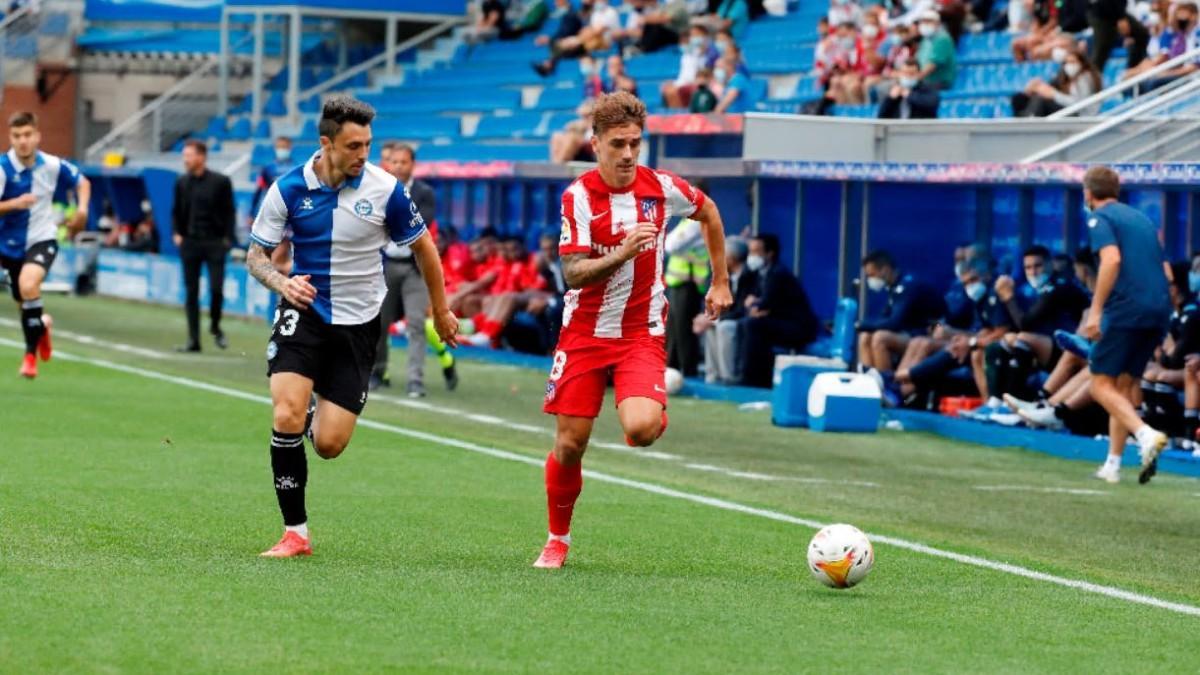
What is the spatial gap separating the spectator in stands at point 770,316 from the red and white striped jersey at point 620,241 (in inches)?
408

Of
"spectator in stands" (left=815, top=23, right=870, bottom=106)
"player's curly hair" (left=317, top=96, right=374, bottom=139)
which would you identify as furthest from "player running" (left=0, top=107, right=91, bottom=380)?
"spectator in stands" (left=815, top=23, right=870, bottom=106)

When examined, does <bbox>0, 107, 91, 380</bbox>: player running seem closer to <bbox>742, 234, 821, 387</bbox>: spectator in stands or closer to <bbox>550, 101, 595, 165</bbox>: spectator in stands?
<bbox>742, 234, 821, 387</bbox>: spectator in stands

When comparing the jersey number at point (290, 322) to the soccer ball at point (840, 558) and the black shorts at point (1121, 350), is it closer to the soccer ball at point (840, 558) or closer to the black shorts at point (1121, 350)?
the soccer ball at point (840, 558)

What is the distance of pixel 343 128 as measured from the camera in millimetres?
9094

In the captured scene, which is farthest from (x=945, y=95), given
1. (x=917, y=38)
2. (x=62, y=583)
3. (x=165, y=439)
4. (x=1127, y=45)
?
(x=62, y=583)

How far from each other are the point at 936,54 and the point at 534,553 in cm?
1496

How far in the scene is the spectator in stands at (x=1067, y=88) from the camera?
21.0 meters

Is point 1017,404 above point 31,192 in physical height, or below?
below

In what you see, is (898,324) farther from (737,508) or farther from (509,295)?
(737,508)

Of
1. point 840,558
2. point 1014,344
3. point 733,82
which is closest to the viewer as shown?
point 840,558

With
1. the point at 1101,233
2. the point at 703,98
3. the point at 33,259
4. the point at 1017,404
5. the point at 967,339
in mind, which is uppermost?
the point at 703,98

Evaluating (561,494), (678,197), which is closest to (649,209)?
(678,197)

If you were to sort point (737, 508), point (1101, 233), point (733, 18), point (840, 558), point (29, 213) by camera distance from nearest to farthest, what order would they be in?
point (840, 558) → point (737, 508) → point (1101, 233) → point (29, 213) → point (733, 18)

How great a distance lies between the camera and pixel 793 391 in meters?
17.9
